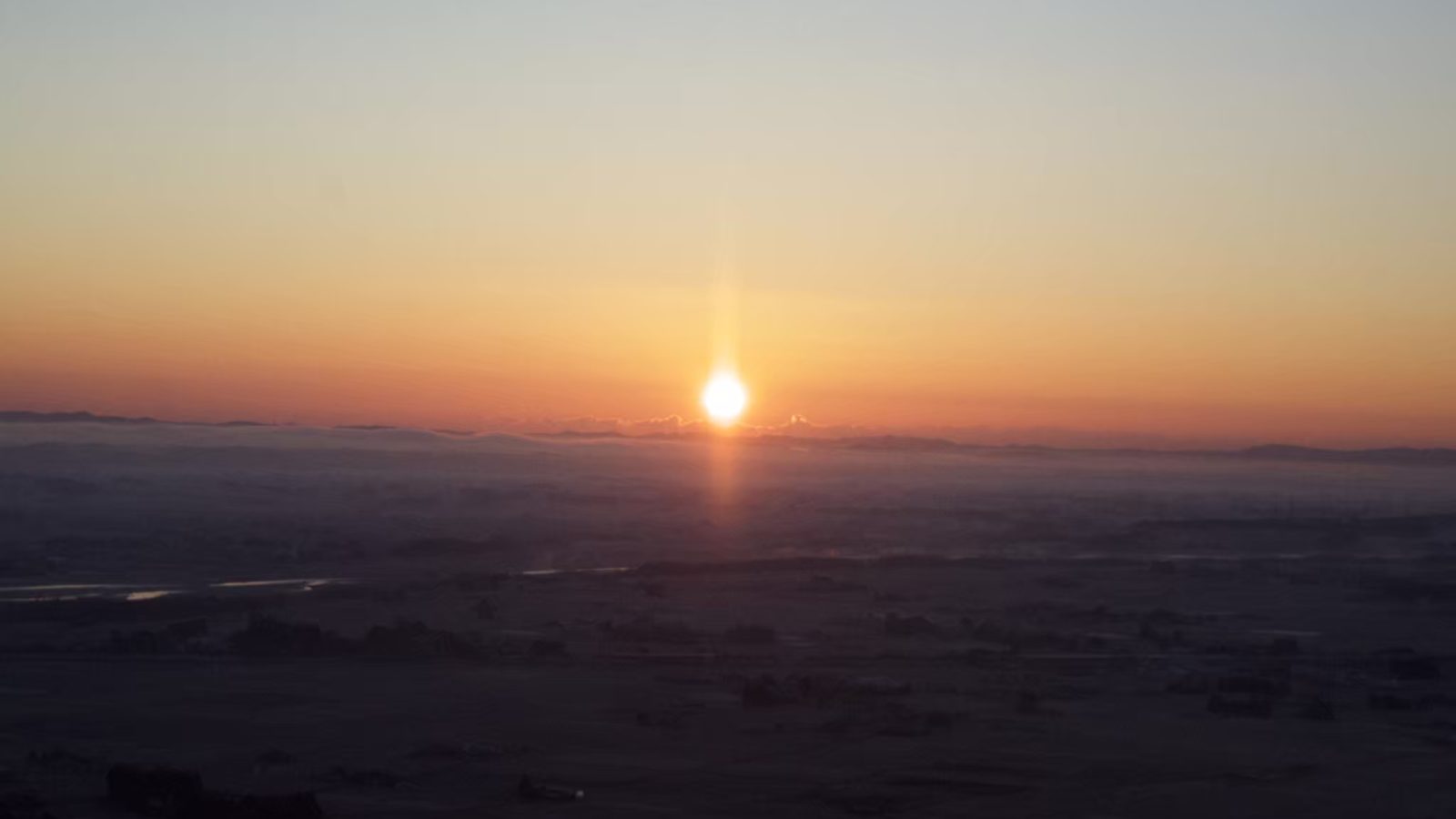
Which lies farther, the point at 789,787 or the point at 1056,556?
the point at 1056,556

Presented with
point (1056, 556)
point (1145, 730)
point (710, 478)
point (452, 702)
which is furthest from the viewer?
point (710, 478)

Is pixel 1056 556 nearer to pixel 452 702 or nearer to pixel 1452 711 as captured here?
pixel 1452 711

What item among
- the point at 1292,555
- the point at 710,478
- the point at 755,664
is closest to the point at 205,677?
the point at 755,664

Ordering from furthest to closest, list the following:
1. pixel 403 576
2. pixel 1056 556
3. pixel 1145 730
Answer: pixel 1056 556 → pixel 403 576 → pixel 1145 730

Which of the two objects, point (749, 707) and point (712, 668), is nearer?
point (749, 707)

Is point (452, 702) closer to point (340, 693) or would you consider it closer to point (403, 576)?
point (340, 693)

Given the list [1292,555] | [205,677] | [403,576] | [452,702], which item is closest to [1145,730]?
[452,702]
